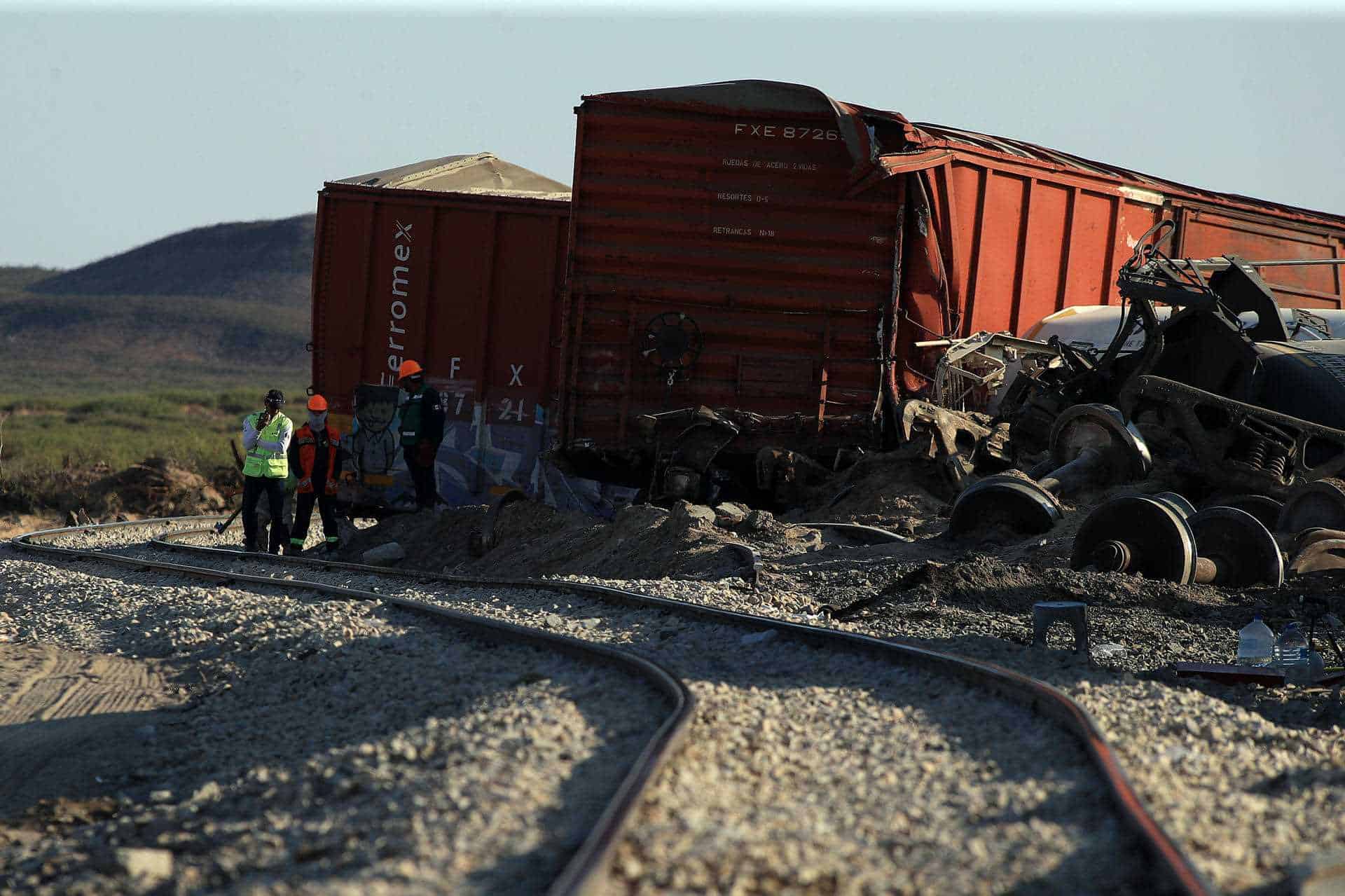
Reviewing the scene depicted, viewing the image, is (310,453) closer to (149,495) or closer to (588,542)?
(588,542)

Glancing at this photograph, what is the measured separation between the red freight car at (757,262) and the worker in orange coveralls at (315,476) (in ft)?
7.24

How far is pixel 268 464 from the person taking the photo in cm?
1291

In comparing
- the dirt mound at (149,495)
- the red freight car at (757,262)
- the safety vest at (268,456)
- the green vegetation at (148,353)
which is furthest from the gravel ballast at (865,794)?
the green vegetation at (148,353)

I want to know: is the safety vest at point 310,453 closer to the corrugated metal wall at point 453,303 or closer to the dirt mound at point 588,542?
the dirt mound at point 588,542

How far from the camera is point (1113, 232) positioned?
623 inches

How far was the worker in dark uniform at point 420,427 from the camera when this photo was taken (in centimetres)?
1371

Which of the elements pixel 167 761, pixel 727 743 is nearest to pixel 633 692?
pixel 727 743

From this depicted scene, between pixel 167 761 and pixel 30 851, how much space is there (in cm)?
126

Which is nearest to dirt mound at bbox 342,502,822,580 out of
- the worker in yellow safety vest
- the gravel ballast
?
the worker in yellow safety vest

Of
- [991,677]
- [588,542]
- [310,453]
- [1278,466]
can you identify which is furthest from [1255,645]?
[310,453]

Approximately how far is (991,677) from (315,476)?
8.82 m

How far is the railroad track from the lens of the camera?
3.66m

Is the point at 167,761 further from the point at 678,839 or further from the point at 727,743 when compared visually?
the point at 678,839

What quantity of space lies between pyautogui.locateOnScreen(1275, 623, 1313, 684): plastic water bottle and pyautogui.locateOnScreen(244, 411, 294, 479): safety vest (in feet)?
28.1
